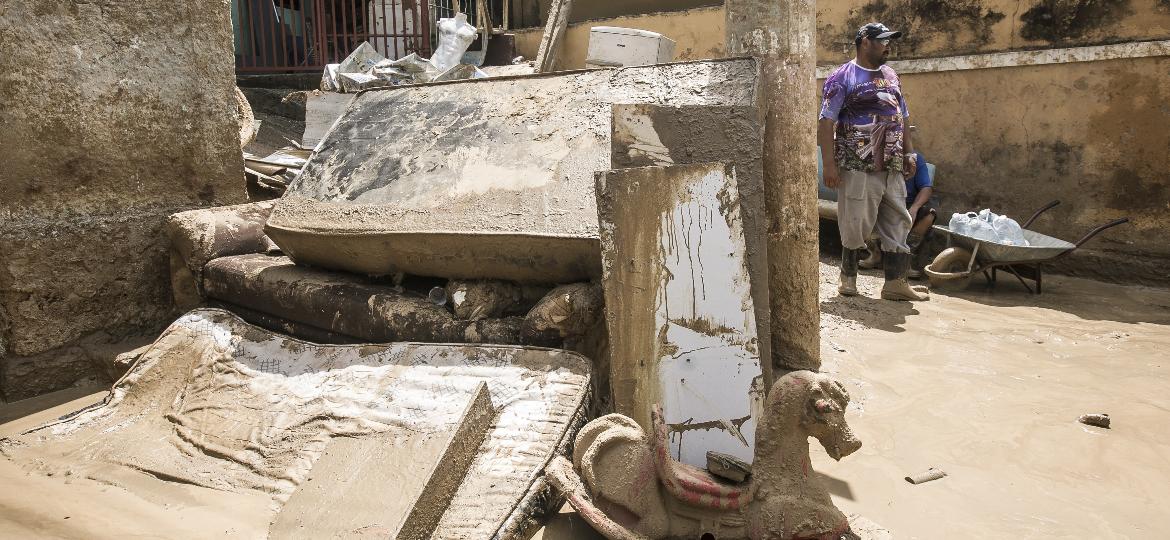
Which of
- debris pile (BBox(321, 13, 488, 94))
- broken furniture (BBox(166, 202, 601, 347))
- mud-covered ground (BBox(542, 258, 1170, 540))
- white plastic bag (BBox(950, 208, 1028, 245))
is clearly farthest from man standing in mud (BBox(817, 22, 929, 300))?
debris pile (BBox(321, 13, 488, 94))

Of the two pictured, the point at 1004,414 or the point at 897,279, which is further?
the point at 897,279

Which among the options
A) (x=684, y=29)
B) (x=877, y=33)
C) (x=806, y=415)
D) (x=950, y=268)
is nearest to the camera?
(x=806, y=415)

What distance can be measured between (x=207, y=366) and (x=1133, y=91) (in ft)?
20.8

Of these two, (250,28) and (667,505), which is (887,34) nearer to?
(667,505)

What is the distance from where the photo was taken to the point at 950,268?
5711 mm

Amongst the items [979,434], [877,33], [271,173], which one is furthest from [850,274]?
[271,173]

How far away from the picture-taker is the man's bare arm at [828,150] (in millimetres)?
4898

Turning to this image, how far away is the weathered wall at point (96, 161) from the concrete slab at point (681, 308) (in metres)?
2.65

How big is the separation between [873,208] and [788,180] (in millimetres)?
2286

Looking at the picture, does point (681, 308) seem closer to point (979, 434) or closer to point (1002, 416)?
point (979, 434)

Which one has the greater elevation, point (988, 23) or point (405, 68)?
point (988, 23)

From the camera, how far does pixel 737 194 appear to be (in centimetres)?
257

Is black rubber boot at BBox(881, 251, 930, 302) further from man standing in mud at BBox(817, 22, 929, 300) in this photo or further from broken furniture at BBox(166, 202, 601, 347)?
broken furniture at BBox(166, 202, 601, 347)

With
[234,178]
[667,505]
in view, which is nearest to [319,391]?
[667,505]
